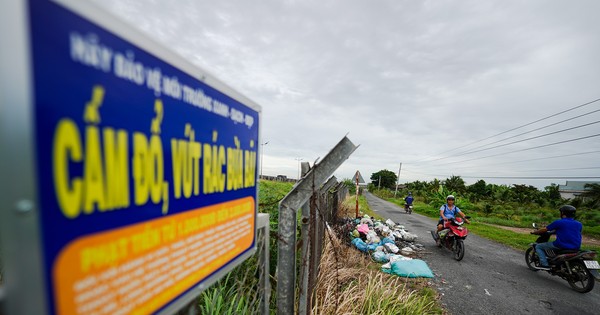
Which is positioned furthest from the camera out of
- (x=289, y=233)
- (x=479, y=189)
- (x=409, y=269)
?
(x=479, y=189)

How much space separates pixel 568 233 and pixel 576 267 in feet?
2.18

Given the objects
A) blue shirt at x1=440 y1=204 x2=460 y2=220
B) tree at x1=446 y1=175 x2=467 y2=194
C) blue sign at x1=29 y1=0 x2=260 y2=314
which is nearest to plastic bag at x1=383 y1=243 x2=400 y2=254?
blue shirt at x1=440 y1=204 x2=460 y2=220

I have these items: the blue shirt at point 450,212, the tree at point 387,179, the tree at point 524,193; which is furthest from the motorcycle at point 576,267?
the tree at point 387,179

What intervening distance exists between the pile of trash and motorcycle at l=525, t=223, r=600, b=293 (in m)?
2.79

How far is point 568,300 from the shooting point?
488 centimetres

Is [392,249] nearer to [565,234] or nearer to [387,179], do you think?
[565,234]

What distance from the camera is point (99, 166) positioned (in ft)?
2.06

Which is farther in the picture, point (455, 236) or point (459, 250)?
point (455, 236)

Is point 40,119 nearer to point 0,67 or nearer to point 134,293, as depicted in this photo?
point 0,67

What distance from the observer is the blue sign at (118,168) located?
0.54 metres

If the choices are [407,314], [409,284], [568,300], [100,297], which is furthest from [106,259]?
[568,300]

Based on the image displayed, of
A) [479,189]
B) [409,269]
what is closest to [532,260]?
[409,269]

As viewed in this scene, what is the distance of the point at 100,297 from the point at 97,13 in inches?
26.4

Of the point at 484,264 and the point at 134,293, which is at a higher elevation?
the point at 134,293
